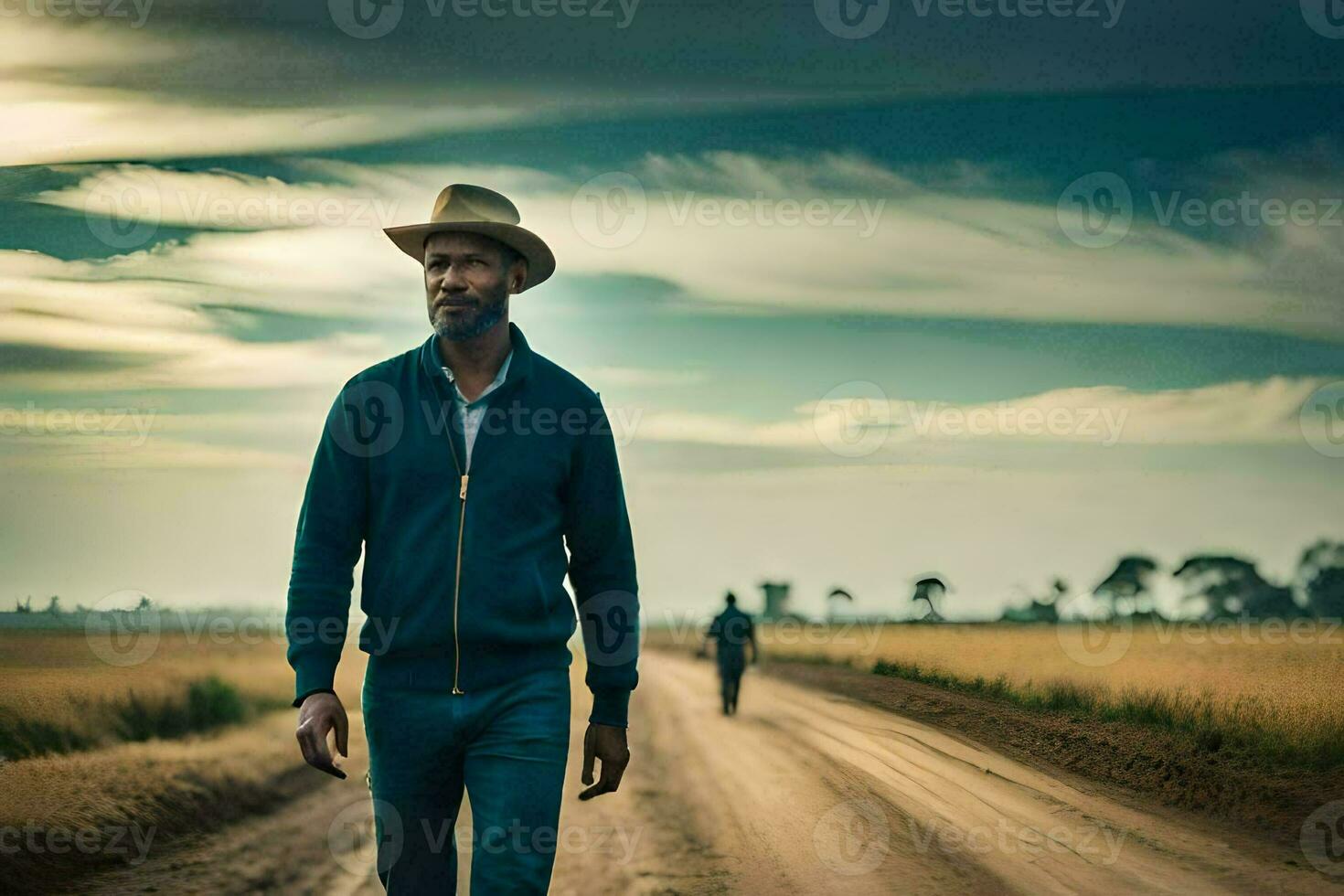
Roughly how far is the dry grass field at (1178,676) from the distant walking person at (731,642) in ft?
5.32

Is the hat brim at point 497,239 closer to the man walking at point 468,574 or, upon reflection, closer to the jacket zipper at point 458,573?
the man walking at point 468,574

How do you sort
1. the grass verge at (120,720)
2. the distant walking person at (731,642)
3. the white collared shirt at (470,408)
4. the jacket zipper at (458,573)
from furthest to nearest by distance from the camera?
the distant walking person at (731,642) < the grass verge at (120,720) < the white collared shirt at (470,408) < the jacket zipper at (458,573)

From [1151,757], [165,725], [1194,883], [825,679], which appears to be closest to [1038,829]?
[1194,883]

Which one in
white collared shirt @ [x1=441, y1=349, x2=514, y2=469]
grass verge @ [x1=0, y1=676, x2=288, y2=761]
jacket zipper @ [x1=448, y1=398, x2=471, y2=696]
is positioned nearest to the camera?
jacket zipper @ [x1=448, y1=398, x2=471, y2=696]

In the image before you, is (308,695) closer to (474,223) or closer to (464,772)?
(464,772)

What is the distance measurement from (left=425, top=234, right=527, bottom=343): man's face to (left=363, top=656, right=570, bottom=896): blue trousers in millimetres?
1084

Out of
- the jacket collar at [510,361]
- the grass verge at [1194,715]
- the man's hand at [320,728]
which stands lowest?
the grass verge at [1194,715]

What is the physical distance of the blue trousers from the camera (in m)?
4.38

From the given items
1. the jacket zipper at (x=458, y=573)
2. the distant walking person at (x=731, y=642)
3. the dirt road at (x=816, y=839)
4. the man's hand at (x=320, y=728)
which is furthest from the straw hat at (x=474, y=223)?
the distant walking person at (x=731, y=642)

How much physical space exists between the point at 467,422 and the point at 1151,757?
1070cm

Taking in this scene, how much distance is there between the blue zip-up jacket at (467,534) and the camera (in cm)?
451

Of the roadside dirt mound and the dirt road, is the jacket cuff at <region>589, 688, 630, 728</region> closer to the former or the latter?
the dirt road

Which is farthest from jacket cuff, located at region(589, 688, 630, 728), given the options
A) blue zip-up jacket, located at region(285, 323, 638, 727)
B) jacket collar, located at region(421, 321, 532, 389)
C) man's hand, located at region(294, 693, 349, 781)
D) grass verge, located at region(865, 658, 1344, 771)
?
grass verge, located at region(865, 658, 1344, 771)

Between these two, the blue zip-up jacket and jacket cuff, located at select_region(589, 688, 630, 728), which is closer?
the blue zip-up jacket
